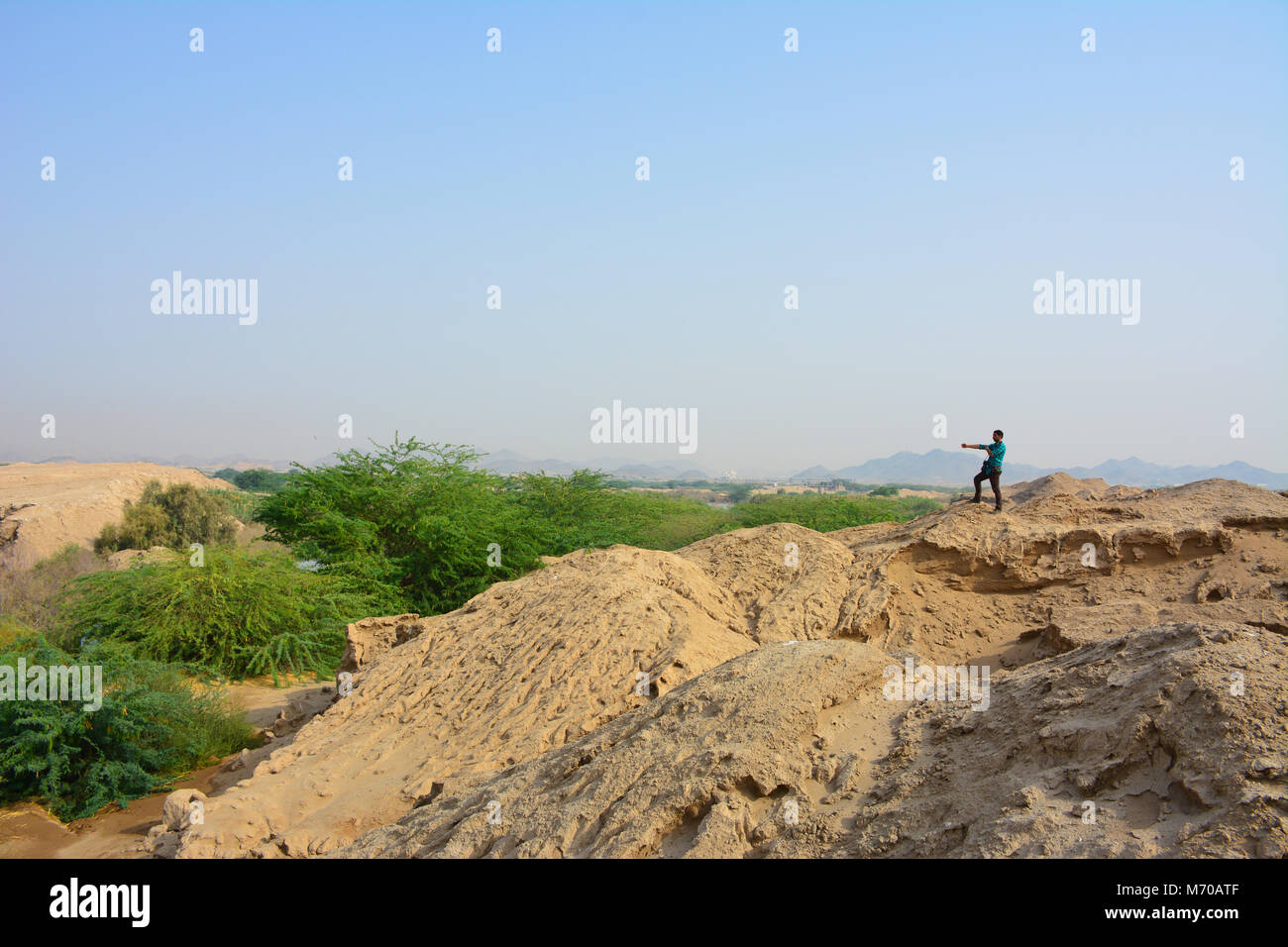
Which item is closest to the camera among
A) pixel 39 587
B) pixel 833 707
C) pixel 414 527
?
pixel 833 707

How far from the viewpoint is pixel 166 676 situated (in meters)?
8.95

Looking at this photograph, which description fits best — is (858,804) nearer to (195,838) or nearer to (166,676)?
(195,838)

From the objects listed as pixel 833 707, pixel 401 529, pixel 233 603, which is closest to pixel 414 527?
pixel 401 529

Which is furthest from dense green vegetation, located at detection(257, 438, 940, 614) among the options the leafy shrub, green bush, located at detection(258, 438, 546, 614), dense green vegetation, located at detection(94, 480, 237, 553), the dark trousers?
dense green vegetation, located at detection(94, 480, 237, 553)

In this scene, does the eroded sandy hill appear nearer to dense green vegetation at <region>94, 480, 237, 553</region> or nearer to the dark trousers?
dense green vegetation at <region>94, 480, 237, 553</region>

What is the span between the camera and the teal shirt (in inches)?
399

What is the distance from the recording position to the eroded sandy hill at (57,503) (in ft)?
72.3

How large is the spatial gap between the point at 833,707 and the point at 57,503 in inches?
1045

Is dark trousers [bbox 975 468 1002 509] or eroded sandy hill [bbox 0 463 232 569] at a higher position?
dark trousers [bbox 975 468 1002 509]

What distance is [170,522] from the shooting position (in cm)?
2448

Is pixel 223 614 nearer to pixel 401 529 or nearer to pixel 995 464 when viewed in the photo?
pixel 401 529

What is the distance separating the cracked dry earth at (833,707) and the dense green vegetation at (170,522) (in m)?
18.5

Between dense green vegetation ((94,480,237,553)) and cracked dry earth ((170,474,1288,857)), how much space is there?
18525 mm
